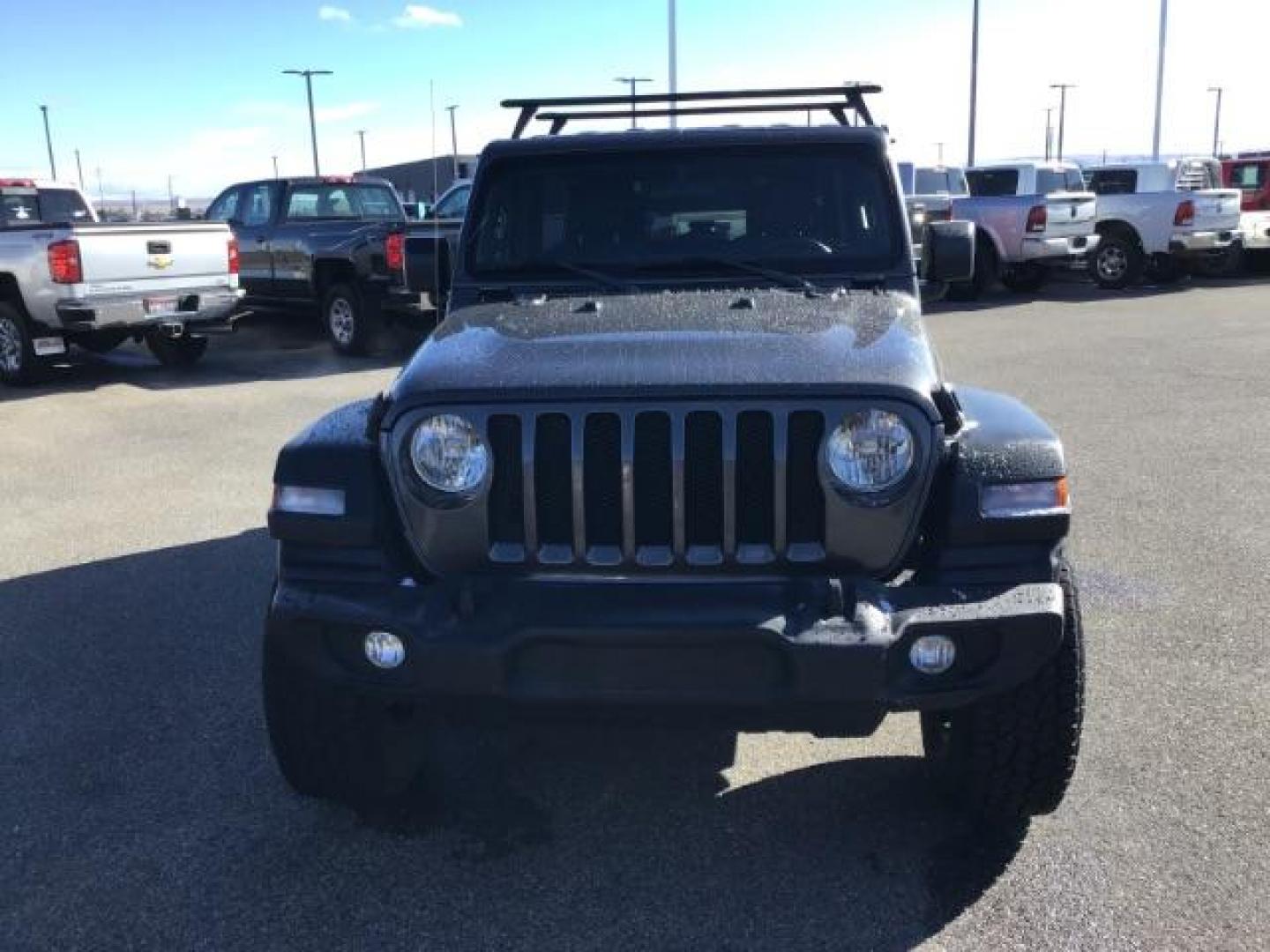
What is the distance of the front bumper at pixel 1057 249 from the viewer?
17.8 metres

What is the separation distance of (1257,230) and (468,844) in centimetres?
2056

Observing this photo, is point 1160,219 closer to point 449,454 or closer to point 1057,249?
point 1057,249

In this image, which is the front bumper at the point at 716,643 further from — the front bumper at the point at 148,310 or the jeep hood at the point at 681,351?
the front bumper at the point at 148,310

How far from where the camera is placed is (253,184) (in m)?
14.3

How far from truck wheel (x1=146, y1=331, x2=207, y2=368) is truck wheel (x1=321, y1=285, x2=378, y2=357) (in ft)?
A: 4.49

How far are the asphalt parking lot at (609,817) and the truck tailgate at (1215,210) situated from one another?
Result: 46.3 feet

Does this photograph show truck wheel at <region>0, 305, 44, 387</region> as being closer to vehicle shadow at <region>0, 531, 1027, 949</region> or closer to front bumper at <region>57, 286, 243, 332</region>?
front bumper at <region>57, 286, 243, 332</region>

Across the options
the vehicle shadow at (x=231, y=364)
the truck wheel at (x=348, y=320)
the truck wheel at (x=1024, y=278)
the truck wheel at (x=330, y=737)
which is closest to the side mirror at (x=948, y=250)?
the truck wheel at (x=330, y=737)

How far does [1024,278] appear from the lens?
19266 millimetres

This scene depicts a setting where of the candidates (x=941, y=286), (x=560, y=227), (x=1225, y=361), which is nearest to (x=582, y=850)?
(x=560, y=227)

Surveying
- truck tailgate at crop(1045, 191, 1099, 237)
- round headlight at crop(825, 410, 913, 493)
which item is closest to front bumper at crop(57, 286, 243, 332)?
round headlight at crop(825, 410, 913, 493)

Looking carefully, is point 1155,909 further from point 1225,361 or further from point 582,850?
point 1225,361

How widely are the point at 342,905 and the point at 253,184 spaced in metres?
12.7

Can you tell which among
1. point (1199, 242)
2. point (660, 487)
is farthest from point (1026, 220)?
point (660, 487)
